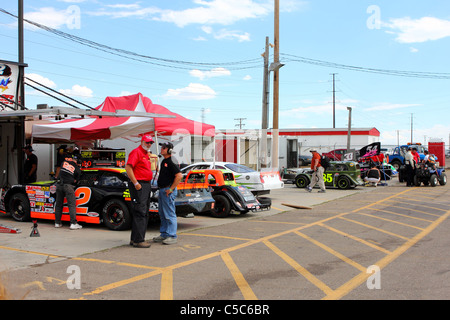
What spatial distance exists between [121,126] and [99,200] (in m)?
3.14

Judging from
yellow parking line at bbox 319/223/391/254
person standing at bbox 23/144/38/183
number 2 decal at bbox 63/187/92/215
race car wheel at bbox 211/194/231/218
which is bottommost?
yellow parking line at bbox 319/223/391/254

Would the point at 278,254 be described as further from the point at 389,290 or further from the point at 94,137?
the point at 94,137

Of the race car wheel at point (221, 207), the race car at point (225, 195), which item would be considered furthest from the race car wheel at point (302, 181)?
the race car wheel at point (221, 207)

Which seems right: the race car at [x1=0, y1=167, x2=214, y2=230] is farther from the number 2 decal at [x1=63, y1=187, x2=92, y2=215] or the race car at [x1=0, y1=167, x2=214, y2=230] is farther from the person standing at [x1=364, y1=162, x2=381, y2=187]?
the person standing at [x1=364, y1=162, x2=381, y2=187]

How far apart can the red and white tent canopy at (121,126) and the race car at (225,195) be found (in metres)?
1.59

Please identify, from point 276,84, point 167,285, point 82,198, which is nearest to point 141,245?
point 167,285

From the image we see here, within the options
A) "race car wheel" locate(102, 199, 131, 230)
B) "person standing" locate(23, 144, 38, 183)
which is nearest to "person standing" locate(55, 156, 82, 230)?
"race car wheel" locate(102, 199, 131, 230)

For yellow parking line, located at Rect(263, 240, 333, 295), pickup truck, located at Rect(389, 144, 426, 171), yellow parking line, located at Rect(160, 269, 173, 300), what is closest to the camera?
yellow parking line, located at Rect(160, 269, 173, 300)

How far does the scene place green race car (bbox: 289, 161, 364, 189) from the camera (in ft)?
65.4

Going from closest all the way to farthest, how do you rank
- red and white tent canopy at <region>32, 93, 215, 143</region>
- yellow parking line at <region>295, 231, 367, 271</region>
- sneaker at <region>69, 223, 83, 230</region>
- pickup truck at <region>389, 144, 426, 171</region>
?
yellow parking line at <region>295, 231, 367, 271</region>
sneaker at <region>69, 223, 83, 230</region>
red and white tent canopy at <region>32, 93, 215, 143</region>
pickup truck at <region>389, 144, 426, 171</region>

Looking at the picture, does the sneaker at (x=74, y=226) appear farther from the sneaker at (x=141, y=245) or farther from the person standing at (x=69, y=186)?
the sneaker at (x=141, y=245)

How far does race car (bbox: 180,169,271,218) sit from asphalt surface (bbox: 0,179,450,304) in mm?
580

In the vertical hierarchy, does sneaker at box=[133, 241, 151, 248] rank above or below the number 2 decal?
below
